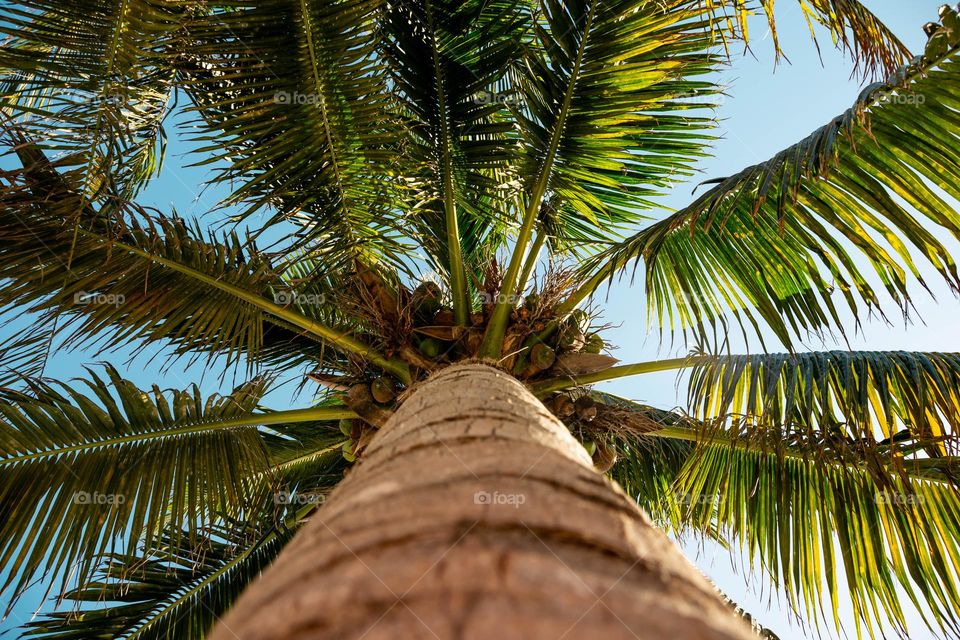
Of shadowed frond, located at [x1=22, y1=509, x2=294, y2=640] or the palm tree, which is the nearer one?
the palm tree

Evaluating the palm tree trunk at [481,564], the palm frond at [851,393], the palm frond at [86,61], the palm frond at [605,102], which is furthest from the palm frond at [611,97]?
the palm tree trunk at [481,564]

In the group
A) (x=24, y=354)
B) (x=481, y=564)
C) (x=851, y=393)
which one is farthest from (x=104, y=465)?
(x=851, y=393)

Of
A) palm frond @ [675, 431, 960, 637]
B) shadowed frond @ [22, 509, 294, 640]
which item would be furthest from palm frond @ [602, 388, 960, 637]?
shadowed frond @ [22, 509, 294, 640]

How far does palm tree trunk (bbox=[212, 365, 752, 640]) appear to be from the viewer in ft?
1.96

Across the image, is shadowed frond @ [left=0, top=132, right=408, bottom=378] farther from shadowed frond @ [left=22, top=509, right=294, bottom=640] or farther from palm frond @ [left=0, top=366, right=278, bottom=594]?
shadowed frond @ [left=22, top=509, right=294, bottom=640]

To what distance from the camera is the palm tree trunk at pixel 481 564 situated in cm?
60

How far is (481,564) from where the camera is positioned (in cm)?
67

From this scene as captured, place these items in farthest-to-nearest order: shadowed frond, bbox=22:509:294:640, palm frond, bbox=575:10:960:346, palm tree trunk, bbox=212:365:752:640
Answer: shadowed frond, bbox=22:509:294:640
palm frond, bbox=575:10:960:346
palm tree trunk, bbox=212:365:752:640

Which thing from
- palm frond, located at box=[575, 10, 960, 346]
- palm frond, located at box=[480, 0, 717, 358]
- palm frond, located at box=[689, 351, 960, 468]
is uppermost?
palm frond, located at box=[480, 0, 717, 358]

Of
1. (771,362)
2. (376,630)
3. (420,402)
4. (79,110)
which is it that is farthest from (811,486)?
(79,110)

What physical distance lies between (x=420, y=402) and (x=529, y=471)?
68 centimetres

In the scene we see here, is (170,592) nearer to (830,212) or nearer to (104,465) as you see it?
(104,465)

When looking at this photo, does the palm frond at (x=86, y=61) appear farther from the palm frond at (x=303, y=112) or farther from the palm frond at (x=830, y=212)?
the palm frond at (x=830, y=212)

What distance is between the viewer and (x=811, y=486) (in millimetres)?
3301
